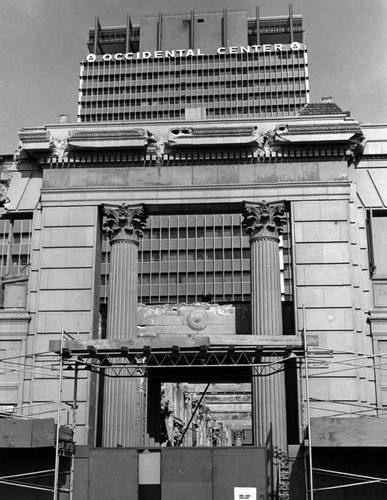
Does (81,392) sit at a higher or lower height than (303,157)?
lower

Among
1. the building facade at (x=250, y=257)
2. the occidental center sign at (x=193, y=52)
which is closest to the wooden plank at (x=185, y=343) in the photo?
the building facade at (x=250, y=257)

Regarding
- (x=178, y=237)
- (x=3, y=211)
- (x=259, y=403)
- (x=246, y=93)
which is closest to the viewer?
(x=259, y=403)

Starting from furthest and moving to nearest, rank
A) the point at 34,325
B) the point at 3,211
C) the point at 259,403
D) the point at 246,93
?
1. the point at 246,93
2. the point at 3,211
3. the point at 34,325
4. the point at 259,403

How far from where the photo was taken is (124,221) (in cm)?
3528

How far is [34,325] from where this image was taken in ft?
112

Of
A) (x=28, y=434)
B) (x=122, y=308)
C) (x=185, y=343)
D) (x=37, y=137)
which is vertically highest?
(x=37, y=137)

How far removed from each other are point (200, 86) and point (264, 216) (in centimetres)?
12647

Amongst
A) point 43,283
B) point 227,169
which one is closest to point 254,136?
point 227,169

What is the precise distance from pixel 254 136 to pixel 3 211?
12089 millimetres

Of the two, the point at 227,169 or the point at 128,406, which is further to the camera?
the point at 227,169

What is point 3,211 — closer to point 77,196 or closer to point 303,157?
point 77,196

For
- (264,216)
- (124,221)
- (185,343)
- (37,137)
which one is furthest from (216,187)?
(185,343)

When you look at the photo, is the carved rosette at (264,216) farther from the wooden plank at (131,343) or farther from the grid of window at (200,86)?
the grid of window at (200,86)

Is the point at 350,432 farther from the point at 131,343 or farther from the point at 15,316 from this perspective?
the point at 15,316
